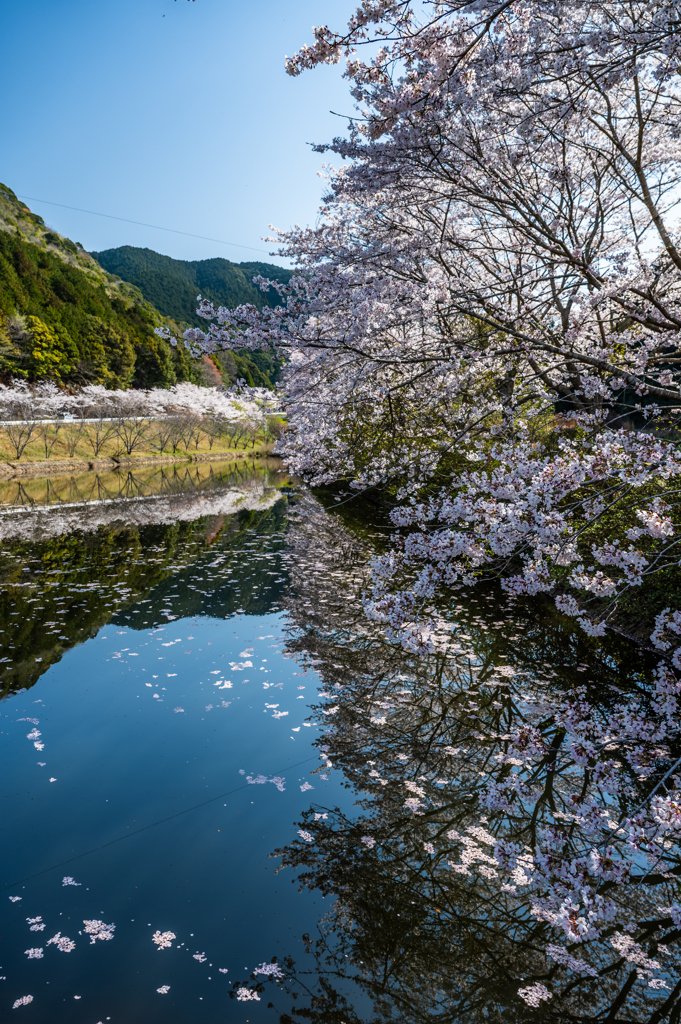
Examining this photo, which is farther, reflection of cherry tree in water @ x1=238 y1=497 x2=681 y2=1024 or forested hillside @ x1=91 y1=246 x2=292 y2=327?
forested hillside @ x1=91 y1=246 x2=292 y2=327

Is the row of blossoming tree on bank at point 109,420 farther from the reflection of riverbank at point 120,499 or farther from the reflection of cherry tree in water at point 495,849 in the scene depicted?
the reflection of cherry tree in water at point 495,849

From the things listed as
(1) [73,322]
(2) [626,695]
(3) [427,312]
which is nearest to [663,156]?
(3) [427,312]

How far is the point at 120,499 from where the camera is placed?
2516 cm

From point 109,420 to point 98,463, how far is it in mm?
4296

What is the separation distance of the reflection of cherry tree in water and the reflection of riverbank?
14.5 meters

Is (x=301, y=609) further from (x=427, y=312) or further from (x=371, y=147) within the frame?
(x=371, y=147)

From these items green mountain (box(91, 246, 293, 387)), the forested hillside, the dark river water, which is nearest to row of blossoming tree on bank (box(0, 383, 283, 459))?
the dark river water

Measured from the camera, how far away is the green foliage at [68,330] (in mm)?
Result: 46250

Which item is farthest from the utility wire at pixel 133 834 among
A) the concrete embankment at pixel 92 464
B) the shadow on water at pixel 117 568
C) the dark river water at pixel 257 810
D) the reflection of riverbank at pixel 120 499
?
the concrete embankment at pixel 92 464

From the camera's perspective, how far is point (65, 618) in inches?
380

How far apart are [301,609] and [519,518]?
720 centimetres

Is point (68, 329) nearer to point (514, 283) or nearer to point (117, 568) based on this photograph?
point (117, 568)

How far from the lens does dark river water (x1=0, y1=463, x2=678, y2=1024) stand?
318 centimetres

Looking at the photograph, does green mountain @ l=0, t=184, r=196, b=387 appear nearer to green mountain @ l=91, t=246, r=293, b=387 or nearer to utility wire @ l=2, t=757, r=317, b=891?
green mountain @ l=91, t=246, r=293, b=387
